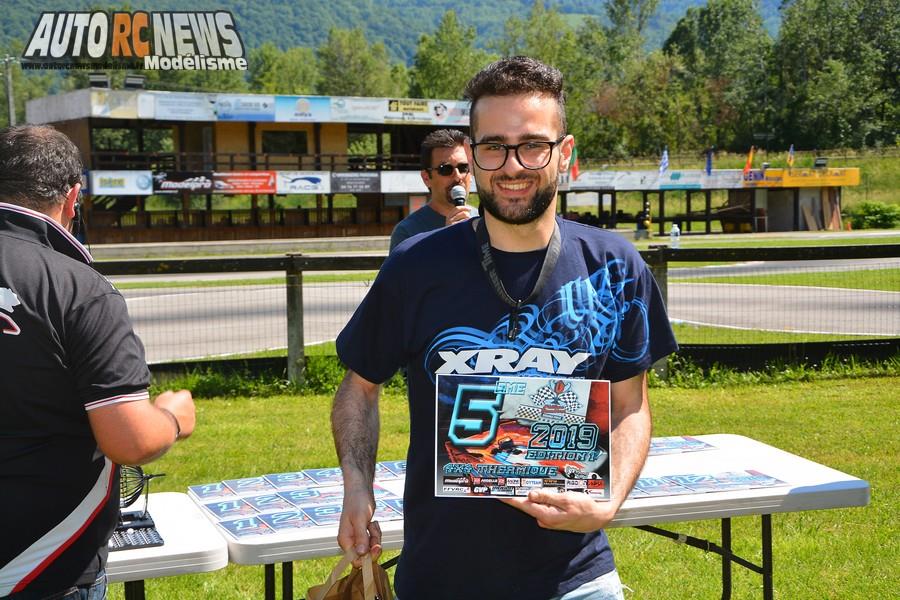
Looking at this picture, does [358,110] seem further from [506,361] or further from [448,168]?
[506,361]

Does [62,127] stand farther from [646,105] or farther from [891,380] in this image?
[646,105]

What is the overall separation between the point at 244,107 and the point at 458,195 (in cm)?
4390

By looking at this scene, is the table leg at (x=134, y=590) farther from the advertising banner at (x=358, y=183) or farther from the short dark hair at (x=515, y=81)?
the advertising banner at (x=358, y=183)

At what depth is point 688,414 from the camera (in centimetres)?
883

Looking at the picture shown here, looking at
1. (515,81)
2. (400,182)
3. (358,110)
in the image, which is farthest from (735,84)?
(515,81)

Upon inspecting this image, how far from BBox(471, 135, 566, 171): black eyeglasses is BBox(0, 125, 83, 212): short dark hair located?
3.82ft

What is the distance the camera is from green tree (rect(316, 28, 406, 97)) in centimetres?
12144

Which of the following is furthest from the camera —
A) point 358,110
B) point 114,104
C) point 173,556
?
point 358,110

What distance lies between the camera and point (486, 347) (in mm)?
2602

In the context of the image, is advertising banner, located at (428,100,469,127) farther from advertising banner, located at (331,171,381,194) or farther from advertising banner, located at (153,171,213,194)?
advertising banner, located at (153,171,213,194)

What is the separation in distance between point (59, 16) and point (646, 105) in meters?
60.3

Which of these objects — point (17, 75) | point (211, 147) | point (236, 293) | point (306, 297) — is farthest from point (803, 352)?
point (17, 75)

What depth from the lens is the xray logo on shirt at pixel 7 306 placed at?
2.54 m

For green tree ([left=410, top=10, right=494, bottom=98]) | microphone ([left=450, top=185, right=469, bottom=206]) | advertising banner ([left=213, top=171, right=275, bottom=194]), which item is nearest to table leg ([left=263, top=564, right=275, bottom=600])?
microphone ([left=450, top=185, right=469, bottom=206])
